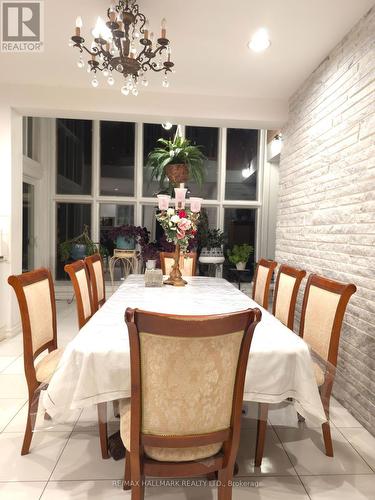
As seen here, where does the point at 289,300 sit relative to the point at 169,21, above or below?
below

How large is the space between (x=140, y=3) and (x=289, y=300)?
2.25m

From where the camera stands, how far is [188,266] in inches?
152

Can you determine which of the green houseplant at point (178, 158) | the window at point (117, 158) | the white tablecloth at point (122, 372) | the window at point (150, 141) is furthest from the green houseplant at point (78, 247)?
the white tablecloth at point (122, 372)

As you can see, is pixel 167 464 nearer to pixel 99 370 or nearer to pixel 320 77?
pixel 99 370

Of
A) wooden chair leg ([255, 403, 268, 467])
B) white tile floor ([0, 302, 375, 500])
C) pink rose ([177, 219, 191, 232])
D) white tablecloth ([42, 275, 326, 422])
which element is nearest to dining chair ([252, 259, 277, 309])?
pink rose ([177, 219, 191, 232])

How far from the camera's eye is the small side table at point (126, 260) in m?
5.21

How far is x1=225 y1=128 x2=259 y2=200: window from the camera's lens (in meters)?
6.05

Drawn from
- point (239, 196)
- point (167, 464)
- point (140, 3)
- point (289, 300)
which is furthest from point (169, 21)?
point (239, 196)

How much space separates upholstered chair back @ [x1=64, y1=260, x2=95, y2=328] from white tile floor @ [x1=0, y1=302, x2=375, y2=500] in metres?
0.66

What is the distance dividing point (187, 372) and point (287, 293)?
1.45 metres

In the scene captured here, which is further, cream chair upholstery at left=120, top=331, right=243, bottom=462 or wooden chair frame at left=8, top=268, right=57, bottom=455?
wooden chair frame at left=8, top=268, right=57, bottom=455

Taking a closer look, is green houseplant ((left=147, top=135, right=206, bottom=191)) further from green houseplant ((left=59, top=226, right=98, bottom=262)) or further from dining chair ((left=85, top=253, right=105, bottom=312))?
dining chair ((left=85, top=253, right=105, bottom=312))
